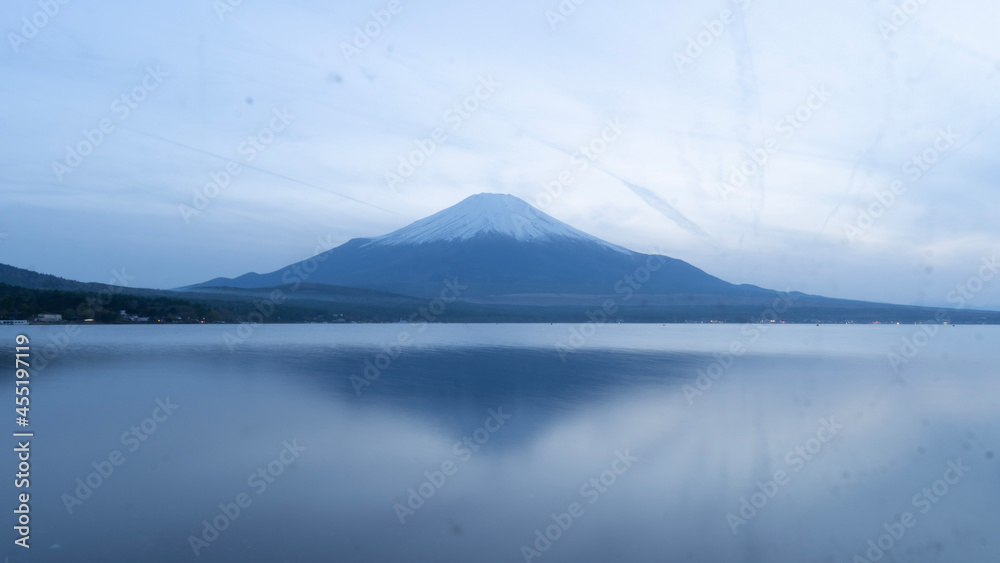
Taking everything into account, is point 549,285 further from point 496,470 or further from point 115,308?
point 496,470

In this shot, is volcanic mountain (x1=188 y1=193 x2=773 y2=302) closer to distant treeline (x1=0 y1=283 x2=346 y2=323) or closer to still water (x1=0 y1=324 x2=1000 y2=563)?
distant treeline (x1=0 y1=283 x2=346 y2=323)

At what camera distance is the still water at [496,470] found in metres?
7.00

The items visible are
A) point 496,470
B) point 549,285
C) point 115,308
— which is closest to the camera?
point 496,470

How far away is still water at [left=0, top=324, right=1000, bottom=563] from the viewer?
7.00 m

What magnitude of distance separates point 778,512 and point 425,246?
614 feet

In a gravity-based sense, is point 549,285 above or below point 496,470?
below

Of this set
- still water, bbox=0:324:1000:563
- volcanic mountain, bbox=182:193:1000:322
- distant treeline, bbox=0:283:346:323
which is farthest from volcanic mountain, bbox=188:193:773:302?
still water, bbox=0:324:1000:563

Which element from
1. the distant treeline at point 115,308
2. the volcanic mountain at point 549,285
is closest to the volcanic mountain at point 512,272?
the volcanic mountain at point 549,285

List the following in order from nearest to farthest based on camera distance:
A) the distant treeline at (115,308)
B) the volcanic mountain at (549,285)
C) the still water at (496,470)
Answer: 1. the still water at (496,470)
2. the distant treeline at (115,308)
3. the volcanic mountain at (549,285)

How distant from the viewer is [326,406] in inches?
582

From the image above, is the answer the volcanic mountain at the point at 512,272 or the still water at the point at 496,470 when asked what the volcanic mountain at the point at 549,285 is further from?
the still water at the point at 496,470

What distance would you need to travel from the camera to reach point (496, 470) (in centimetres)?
981

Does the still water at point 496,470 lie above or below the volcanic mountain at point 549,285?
above

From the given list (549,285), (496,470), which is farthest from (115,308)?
(549,285)
